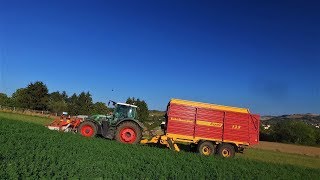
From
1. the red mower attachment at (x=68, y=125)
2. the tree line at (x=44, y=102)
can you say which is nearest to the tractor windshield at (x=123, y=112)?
the red mower attachment at (x=68, y=125)

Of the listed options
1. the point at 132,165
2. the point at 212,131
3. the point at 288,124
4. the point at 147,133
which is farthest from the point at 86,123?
the point at 288,124

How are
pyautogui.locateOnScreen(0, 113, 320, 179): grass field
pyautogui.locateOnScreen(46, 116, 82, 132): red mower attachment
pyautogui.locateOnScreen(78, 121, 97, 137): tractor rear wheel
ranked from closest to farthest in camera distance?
1. pyautogui.locateOnScreen(0, 113, 320, 179): grass field
2. pyautogui.locateOnScreen(78, 121, 97, 137): tractor rear wheel
3. pyautogui.locateOnScreen(46, 116, 82, 132): red mower attachment

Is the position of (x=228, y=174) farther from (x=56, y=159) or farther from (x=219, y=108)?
(x=219, y=108)

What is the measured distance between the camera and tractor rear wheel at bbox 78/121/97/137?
857 inches

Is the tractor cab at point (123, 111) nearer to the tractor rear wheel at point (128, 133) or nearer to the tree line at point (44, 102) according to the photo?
the tractor rear wheel at point (128, 133)

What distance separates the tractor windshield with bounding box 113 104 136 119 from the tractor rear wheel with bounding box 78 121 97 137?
1441mm

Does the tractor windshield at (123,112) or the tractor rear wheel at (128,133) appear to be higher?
the tractor windshield at (123,112)

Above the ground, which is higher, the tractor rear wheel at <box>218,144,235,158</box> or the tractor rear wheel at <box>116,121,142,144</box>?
the tractor rear wheel at <box>116,121,142,144</box>

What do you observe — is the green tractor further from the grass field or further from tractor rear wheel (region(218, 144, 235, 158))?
tractor rear wheel (region(218, 144, 235, 158))

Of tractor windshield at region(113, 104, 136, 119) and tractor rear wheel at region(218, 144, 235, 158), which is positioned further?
tractor windshield at region(113, 104, 136, 119)

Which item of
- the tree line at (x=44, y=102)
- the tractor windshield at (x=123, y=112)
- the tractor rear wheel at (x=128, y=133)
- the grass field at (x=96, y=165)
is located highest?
the tree line at (x=44, y=102)

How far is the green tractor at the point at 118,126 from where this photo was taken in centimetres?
2147

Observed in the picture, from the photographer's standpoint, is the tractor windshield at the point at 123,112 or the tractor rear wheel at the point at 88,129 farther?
the tractor windshield at the point at 123,112

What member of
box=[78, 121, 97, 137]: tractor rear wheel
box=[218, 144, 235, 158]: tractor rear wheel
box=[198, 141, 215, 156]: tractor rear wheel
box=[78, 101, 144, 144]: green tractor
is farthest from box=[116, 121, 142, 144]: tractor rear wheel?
box=[218, 144, 235, 158]: tractor rear wheel
